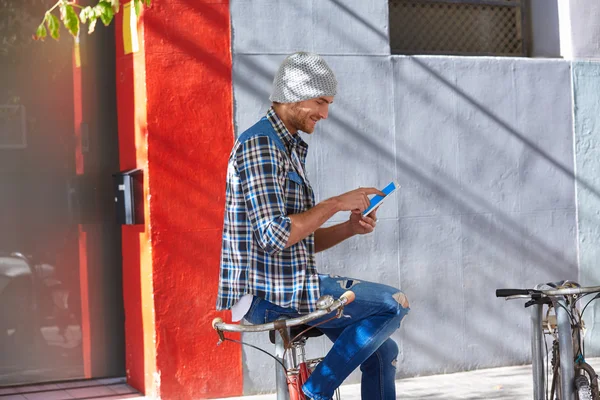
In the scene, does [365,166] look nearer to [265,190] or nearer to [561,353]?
[561,353]

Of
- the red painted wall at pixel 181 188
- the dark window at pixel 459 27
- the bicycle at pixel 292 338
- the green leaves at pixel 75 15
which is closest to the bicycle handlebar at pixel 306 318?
the bicycle at pixel 292 338

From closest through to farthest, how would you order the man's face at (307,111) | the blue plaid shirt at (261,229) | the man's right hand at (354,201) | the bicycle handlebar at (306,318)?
the bicycle handlebar at (306,318), the blue plaid shirt at (261,229), the man's right hand at (354,201), the man's face at (307,111)

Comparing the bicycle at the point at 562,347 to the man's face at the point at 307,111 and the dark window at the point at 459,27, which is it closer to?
the man's face at the point at 307,111

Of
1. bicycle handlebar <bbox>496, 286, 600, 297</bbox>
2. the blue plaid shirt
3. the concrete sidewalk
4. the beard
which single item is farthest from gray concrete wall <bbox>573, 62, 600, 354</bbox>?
the blue plaid shirt

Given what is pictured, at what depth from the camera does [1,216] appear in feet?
23.1

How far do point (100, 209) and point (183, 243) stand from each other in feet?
2.98

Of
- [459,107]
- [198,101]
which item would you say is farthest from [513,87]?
[198,101]

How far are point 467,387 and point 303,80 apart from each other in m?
4.03

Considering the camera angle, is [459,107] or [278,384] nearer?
[278,384]

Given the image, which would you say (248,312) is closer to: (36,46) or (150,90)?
(150,90)

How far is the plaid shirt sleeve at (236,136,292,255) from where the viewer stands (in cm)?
348

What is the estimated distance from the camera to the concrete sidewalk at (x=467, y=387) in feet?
22.2

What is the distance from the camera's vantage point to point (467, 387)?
278 inches

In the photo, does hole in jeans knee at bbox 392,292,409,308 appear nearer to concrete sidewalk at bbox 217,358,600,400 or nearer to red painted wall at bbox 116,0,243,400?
concrete sidewalk at bbox 217,358,600,400
